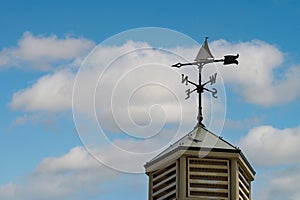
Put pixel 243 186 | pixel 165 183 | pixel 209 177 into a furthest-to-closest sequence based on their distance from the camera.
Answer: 1. pixel 243 186
2. pixel 165 183
3. pixel 209 177

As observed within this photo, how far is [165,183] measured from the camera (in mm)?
23156

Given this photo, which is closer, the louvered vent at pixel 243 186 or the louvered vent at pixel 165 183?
the louvered vent at pixel 165 183

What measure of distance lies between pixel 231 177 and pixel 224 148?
2.69 feet

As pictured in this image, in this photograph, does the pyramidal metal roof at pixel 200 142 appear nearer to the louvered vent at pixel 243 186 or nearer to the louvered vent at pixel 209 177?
the louvered vent at pixel 209 177

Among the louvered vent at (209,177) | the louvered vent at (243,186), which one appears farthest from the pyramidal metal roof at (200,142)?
the louvered vent at (243,186)

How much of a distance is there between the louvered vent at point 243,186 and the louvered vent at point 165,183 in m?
1.94

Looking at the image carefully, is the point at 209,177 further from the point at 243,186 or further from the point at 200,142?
the point at 243,186

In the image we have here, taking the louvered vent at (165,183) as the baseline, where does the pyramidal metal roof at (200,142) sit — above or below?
above

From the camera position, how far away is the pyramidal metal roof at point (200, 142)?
74.3ft

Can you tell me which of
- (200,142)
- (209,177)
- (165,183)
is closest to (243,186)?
(209,177)

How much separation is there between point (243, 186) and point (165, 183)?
226 cm

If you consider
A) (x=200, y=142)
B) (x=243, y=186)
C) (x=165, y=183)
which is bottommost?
(x=165, y=183)

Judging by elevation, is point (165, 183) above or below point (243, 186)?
below

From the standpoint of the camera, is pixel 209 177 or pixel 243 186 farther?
pixel 243 186
